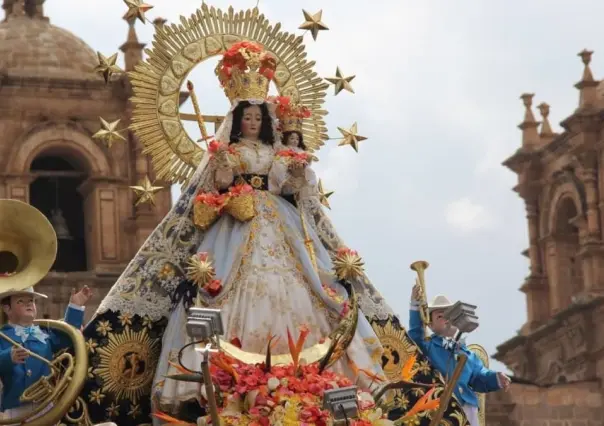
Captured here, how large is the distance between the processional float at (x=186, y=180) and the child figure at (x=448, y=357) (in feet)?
0.61

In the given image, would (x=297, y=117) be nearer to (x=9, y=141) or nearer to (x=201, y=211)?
(x=201, y=211)

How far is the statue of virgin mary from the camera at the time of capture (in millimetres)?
23172

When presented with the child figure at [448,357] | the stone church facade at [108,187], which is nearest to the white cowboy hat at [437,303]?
the child figure at [448,357]

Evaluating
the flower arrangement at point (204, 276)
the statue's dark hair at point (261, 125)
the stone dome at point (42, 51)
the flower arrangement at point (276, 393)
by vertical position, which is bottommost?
the flower arrangement at point (276, 393)

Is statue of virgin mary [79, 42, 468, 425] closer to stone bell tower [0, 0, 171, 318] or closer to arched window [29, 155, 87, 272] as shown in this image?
arched window [29, 155, 87, 272]

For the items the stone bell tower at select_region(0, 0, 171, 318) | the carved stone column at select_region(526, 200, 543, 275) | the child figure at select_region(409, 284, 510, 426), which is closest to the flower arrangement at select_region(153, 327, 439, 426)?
the child figure at select_region(409, 284, 510, 426)

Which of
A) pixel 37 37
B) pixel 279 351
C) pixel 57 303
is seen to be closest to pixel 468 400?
pixel 279 351

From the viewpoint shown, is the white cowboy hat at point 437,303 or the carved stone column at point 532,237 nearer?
the white cowboy hat at point 437,303

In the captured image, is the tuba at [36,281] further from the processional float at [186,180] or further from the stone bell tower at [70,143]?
the stone bell tower at [70,143]

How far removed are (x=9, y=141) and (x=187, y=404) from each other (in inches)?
1269

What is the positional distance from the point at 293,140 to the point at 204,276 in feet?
4.60

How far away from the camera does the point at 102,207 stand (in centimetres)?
5356

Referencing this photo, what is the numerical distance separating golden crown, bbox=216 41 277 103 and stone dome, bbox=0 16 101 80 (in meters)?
30.2

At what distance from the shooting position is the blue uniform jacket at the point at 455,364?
24.3 m
